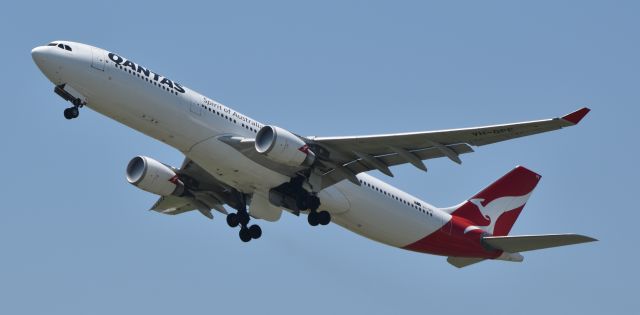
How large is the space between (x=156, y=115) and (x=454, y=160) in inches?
412

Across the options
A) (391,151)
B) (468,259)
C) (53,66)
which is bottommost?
(468,259)

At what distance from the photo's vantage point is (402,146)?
123 ft

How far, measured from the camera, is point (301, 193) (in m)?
40.0

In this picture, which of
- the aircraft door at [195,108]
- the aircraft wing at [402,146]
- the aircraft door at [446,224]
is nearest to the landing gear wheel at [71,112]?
the aircraft door at [195,108]

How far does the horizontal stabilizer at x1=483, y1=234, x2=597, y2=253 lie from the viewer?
4012 centimetres

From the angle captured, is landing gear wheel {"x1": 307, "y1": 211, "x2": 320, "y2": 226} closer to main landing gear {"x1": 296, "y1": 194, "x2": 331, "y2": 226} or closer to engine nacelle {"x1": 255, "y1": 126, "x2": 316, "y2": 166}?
main landing gear {"x1": 296, "y1": 194, "x2": 331, "y2": 226}

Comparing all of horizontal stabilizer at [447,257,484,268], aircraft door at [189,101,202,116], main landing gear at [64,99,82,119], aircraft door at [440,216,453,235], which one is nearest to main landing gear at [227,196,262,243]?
aircraft door at [189,101,202,116]

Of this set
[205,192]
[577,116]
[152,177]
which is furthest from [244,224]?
[577,116]

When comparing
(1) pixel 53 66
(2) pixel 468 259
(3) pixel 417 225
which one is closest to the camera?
(1) pixel 53 66

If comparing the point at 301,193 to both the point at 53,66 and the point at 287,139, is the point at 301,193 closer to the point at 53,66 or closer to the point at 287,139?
the point at 287,139

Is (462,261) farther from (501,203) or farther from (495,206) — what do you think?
(501,203)

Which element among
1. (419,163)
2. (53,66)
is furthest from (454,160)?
(53,66)

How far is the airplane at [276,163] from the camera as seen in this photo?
36.8m

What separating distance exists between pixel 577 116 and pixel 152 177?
57.9ft
